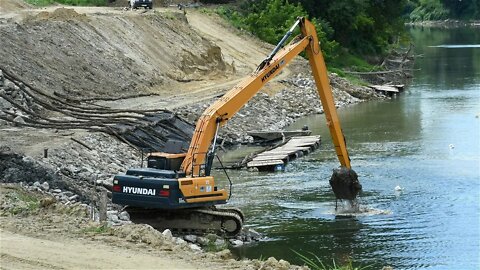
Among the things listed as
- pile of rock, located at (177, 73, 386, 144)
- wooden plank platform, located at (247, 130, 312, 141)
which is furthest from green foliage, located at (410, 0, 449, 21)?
wooden plank platform, located at (247, 130, 312, 141)

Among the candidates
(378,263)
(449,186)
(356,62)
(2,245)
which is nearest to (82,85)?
(449,186)

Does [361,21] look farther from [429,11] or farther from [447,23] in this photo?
[429,11]

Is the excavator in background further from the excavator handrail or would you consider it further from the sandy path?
the sandy path

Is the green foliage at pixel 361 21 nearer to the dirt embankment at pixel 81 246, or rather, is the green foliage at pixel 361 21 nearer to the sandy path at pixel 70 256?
the dirt embankment at pixel 81 246

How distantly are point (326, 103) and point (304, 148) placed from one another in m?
12.7

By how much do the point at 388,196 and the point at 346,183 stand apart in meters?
3.01

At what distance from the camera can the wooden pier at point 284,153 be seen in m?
39.2

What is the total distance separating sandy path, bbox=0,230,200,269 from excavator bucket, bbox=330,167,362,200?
12949 mm

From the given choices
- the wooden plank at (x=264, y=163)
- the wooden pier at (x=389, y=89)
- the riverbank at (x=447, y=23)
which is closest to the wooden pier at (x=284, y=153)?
the wooden plank at (x=264, y=163)

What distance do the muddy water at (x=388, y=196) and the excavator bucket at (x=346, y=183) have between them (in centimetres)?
60

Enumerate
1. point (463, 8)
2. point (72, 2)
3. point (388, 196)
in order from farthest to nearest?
1. point (463, 8)
2. point (72, 2)
3. point (388, 196)

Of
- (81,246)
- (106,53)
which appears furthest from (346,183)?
(106,53)

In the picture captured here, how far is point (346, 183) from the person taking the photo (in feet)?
102

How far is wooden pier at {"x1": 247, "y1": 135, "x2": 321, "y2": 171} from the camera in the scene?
3919cm
